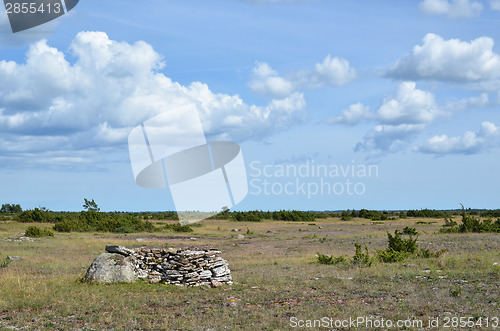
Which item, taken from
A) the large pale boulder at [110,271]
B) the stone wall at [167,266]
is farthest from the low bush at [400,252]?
the large pale boulder at [110,271]

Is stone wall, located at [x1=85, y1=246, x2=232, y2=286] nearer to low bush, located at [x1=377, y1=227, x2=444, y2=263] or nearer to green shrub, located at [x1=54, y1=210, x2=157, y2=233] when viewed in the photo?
low bush, located at [x1=377, y1=227, x2=444, y2=263]

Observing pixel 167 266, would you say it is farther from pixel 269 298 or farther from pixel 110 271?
pixel 269 298

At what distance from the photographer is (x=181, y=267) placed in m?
16.2

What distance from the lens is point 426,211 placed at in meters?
105

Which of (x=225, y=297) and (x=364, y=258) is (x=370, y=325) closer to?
(x=225, y=297)

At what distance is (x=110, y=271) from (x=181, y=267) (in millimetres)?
2518

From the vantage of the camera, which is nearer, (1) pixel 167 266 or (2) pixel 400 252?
(1) pixel 167 266

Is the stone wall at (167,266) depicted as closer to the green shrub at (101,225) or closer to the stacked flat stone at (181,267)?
the stacked flat stone at (181,267)

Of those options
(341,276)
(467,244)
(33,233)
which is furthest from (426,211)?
(341,276)

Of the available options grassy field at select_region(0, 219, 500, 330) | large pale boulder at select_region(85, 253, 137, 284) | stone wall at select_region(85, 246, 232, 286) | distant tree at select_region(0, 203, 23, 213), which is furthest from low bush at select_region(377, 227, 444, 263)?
distant tree at select_region(0, 203, 23, 213)

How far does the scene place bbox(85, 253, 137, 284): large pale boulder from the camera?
51.1 ft

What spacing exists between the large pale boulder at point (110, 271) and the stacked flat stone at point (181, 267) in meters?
0.46

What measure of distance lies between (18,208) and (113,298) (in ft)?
412

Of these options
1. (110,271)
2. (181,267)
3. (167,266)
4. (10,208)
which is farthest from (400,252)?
(10,208)
